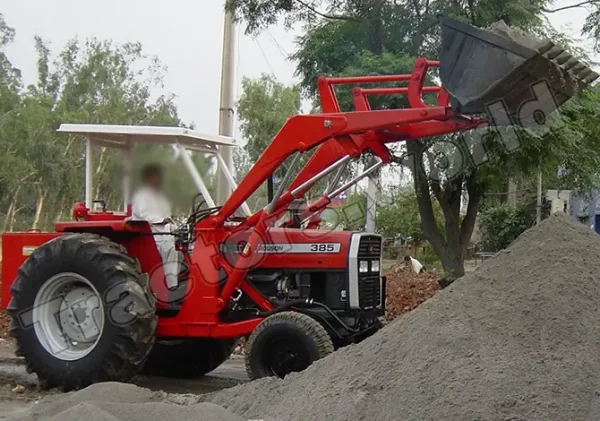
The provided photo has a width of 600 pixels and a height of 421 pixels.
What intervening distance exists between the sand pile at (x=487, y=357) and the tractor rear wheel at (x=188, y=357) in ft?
7.54

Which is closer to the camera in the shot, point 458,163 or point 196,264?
point 196,264

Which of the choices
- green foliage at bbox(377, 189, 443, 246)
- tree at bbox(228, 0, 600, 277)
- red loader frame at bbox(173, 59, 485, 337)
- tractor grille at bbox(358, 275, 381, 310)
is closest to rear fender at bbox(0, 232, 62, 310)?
red loader frame at bbox(173, 59, 485, 337)

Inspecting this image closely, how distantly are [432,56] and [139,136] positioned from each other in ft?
11.5

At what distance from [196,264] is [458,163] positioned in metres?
3.56

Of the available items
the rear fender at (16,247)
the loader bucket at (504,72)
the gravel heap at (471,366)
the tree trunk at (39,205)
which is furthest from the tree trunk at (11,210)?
the loader bucket at (504,72)

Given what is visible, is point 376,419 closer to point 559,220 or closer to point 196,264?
point 559,220

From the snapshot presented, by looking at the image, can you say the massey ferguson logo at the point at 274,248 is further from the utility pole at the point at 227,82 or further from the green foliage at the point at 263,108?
the green foliage at the point at 263,108

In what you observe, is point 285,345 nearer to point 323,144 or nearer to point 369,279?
point 369,279

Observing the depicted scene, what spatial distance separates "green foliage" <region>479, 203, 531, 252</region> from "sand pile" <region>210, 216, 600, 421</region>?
726 inches

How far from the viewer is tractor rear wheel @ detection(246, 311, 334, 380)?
20.6 ft

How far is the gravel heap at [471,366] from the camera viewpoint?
433cm

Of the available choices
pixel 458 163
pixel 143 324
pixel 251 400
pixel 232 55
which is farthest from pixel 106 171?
pixel 232 55

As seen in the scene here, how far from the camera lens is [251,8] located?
9.87 metres

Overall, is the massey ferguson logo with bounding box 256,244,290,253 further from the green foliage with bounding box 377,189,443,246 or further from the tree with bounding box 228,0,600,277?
the green foliage with bounding box 377,189,443,246
